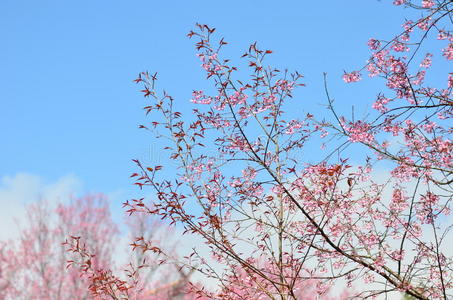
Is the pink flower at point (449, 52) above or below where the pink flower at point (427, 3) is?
below

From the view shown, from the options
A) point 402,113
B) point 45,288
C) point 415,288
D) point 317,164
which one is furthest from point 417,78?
point 45,288

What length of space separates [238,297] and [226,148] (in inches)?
67.7

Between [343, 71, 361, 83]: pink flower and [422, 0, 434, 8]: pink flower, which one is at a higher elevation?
[422, 0, 434, 8]: pink flower

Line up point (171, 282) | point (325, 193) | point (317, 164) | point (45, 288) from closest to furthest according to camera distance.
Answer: point (325, 193)
point (317, 164)
point (45, 288)
point (171, 282)

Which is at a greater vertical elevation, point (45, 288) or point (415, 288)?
point (45, 288)

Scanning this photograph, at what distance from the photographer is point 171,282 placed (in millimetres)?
18781

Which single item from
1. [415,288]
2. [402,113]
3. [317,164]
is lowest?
[415,288]

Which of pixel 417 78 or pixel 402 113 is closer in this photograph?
pixel 402 113

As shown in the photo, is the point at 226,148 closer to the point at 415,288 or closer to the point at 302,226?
the point at 302,226

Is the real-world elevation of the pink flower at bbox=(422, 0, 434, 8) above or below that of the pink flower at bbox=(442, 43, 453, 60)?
above

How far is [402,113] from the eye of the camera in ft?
17.5

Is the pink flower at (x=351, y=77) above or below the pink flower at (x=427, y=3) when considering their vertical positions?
below

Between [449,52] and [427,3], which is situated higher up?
[427,3]

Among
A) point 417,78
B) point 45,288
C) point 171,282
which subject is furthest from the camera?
point 171,282
